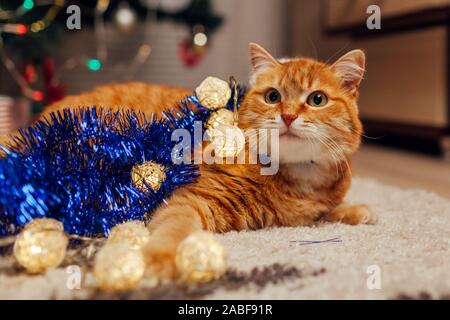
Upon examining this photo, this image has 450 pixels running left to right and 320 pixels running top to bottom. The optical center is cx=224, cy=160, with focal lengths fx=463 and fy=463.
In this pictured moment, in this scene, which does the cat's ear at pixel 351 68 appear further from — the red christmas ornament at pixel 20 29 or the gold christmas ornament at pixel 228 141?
the red christmas ornament at pixel 20 29

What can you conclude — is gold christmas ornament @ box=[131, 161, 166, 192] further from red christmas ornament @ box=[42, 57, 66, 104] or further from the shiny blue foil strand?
red christmas ornament @ box=[42, 57, 66, 104]

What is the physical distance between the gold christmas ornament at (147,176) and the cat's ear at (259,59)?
0.35m

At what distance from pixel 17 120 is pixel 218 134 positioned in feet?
5.83

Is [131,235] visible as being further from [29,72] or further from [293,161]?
[29,72]

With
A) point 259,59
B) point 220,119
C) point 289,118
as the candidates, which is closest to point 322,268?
point 289,118

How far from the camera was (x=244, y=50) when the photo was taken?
392 cm

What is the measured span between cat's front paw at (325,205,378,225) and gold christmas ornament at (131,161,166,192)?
0.43m

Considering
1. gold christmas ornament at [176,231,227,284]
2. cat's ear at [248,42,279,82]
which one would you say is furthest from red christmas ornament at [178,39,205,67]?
gold christmas ornament at [176,231,227,284]

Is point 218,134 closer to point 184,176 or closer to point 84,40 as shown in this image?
point 184,176

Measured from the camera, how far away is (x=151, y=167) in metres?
1.02

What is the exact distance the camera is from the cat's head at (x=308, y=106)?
3.29 ft

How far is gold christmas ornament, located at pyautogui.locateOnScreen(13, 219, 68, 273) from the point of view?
767mm

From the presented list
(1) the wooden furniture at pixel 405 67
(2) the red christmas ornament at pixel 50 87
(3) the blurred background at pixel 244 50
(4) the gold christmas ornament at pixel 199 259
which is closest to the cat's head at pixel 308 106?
(4) the gold christmas ornament at pixel 199 259
